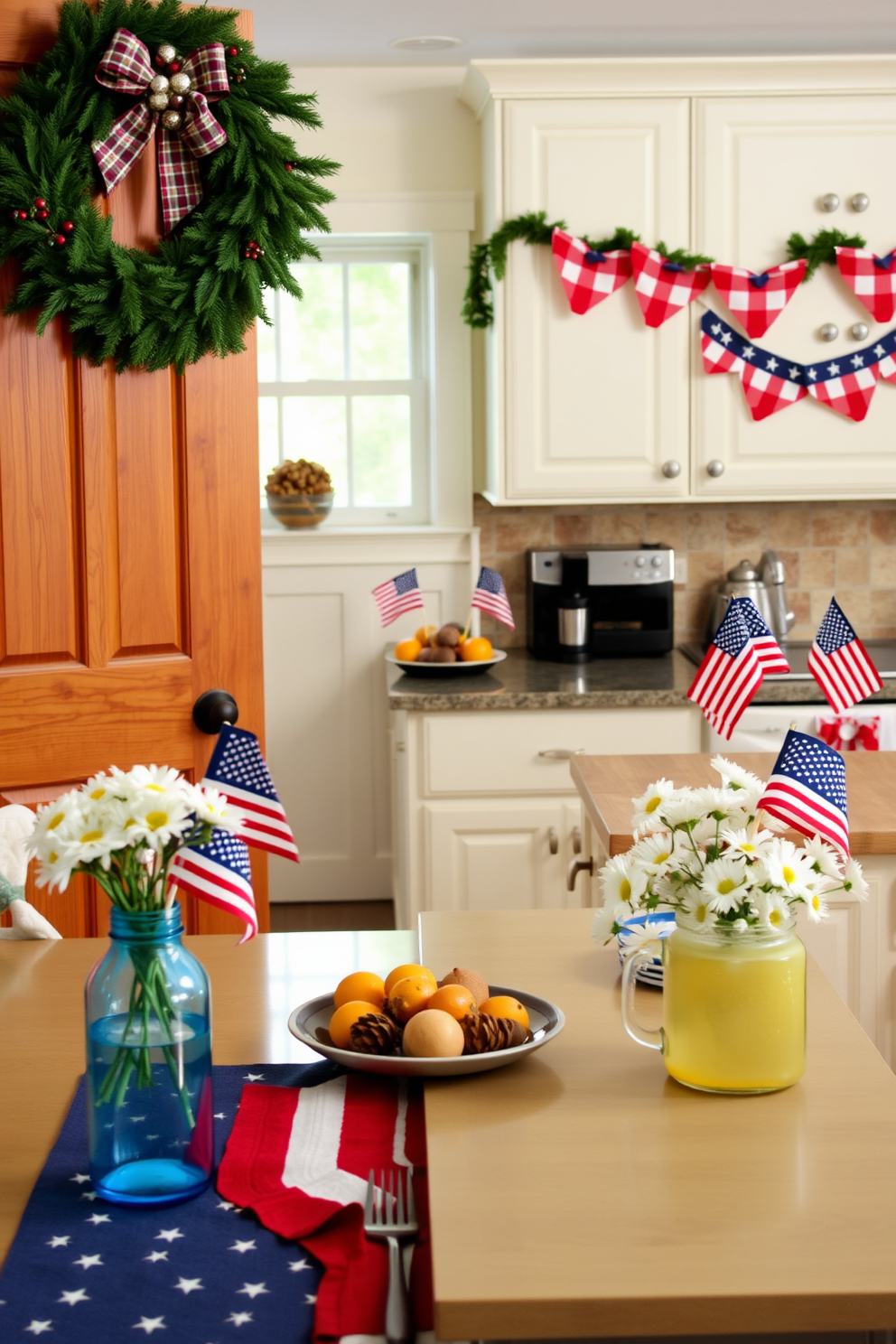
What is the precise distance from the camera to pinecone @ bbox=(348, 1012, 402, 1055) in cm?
126

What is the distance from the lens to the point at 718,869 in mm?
1154

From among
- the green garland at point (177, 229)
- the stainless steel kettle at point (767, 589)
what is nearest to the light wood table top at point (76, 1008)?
the green garland at point (177, 229)

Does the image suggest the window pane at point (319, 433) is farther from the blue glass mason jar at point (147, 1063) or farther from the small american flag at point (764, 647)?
the blue glass mason jar at point (147, 1063)

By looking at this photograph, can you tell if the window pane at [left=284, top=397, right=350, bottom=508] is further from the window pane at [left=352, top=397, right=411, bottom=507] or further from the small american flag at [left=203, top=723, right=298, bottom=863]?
the small american flag at [left=203, top=723, right=298, bottom=863]

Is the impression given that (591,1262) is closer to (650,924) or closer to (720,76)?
(650,924)

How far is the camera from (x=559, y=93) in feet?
11.2

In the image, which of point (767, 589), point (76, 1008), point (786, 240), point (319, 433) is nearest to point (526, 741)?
point (767, 589)

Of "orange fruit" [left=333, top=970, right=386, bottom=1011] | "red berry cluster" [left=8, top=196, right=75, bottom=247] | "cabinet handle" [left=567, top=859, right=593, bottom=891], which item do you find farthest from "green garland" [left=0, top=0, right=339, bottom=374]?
"orange fruit" [left=333, top=970, right=386, bottom=1011]

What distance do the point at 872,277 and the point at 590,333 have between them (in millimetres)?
736

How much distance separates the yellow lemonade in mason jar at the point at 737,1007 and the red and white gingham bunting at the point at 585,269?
8.41 feet

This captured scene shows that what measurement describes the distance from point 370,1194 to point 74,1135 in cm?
30

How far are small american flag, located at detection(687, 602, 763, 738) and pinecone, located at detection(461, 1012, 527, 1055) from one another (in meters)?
1.03

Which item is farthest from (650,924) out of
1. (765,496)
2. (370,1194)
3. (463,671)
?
(765,496)

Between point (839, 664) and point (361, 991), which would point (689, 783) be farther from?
point (361, 991)
